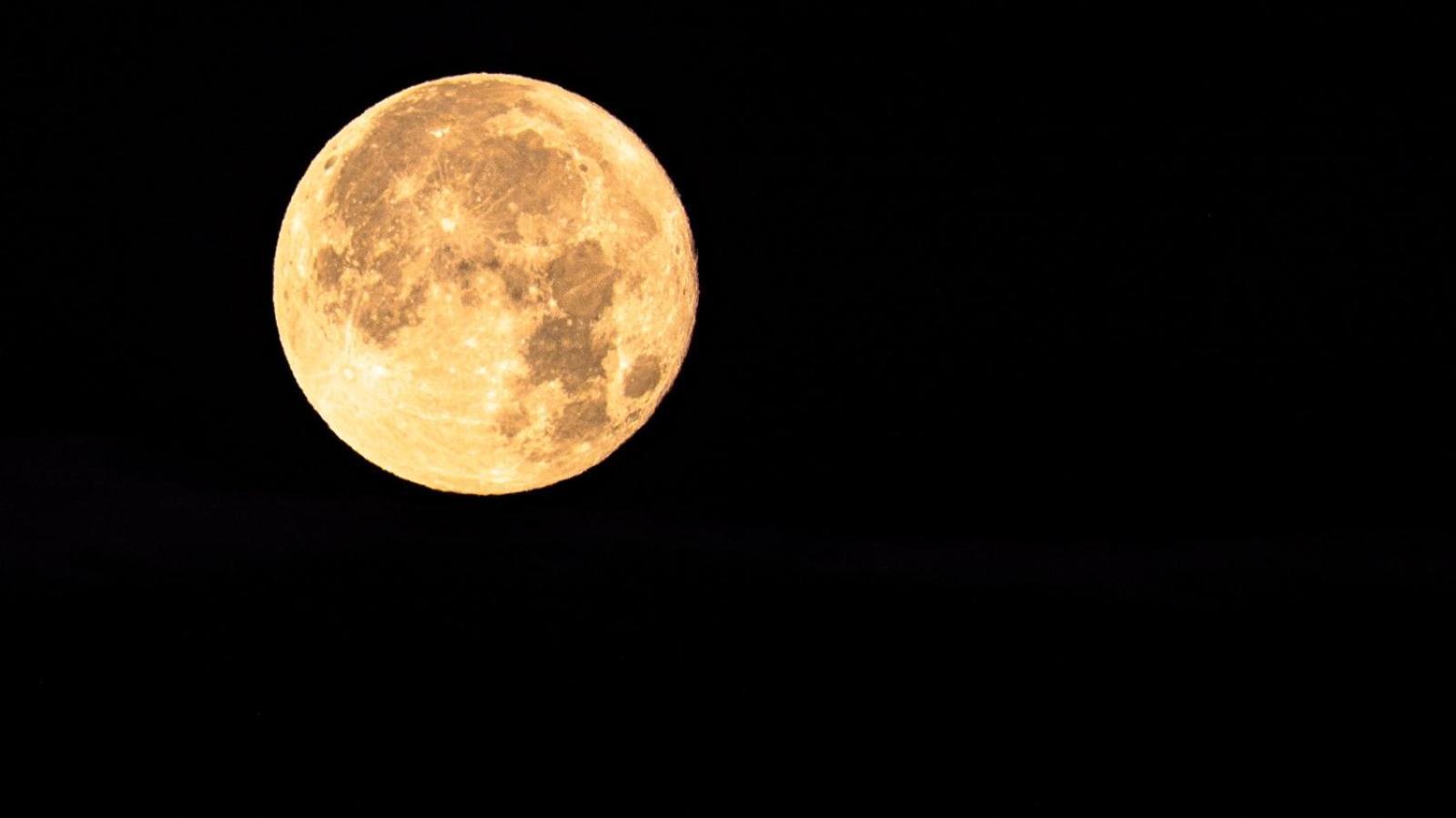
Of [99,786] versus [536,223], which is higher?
[536,223]

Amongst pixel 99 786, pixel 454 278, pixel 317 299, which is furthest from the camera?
pixel 317 299

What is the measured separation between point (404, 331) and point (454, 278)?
295 millimetres

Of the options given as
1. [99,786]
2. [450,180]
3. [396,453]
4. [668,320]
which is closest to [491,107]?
[450,180]

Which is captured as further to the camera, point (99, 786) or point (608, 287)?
point (608, 287)

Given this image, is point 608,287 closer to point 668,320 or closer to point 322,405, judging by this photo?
point 668,320

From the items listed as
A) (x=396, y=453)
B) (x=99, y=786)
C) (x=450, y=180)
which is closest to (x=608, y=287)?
(x=450, y=180)

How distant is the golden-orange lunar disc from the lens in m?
4.93

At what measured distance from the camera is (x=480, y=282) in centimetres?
489

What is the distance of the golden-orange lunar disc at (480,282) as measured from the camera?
4.93m

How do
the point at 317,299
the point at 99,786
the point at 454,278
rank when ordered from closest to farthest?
the point at 99,786
the point at 454,278
the point at 317,299

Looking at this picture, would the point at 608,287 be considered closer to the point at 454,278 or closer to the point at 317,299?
the point at 454,278

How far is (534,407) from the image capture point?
5137 mm

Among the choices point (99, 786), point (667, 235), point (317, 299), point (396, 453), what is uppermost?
point (667, 235)

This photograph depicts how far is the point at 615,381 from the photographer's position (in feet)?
17.4
